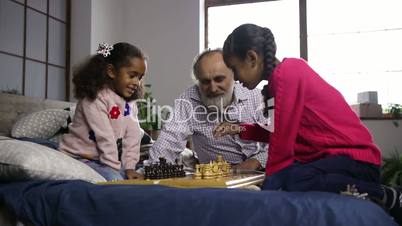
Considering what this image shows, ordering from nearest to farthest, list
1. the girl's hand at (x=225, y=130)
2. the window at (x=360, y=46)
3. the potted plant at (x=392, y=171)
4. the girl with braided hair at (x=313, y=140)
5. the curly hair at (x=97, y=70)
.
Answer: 1. the girl with braided hair at (x=313, y=140)
2. the girl's hand at (x=225, y=130)
3. the curly hair at (x=97, y=70)
4. the potted plant at (x=392, y=171)
5. the window at (x=360, y=46)

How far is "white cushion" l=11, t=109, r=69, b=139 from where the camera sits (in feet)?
7.75

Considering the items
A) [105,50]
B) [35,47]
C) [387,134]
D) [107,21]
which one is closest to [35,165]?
[105,50]

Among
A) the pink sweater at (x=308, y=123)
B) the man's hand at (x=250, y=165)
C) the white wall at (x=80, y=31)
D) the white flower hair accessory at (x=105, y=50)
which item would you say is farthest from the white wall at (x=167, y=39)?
the pink sweater at (x=308, y=123)

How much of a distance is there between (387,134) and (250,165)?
2.51 m

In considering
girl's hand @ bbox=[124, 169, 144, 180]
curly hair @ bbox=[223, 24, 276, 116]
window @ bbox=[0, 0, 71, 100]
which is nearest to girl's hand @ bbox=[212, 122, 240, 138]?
curly hair @ bbox=[223, 24, 276, 116]

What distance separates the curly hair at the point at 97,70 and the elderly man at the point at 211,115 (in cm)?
26

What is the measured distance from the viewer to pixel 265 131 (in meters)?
1.62

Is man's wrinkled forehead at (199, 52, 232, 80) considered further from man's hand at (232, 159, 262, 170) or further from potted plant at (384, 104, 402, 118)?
potted plant at (384, 104, 402, 118)

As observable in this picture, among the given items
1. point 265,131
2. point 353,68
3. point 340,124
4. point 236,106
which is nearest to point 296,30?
point 353,68

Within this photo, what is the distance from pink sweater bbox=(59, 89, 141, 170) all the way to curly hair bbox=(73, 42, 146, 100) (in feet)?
0.11

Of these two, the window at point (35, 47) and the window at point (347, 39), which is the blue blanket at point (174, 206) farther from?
the window at point (347, 39)

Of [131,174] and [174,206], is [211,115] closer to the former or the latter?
[131,174]

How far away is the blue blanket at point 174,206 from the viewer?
39.2 inches

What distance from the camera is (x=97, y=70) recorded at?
1.86m
